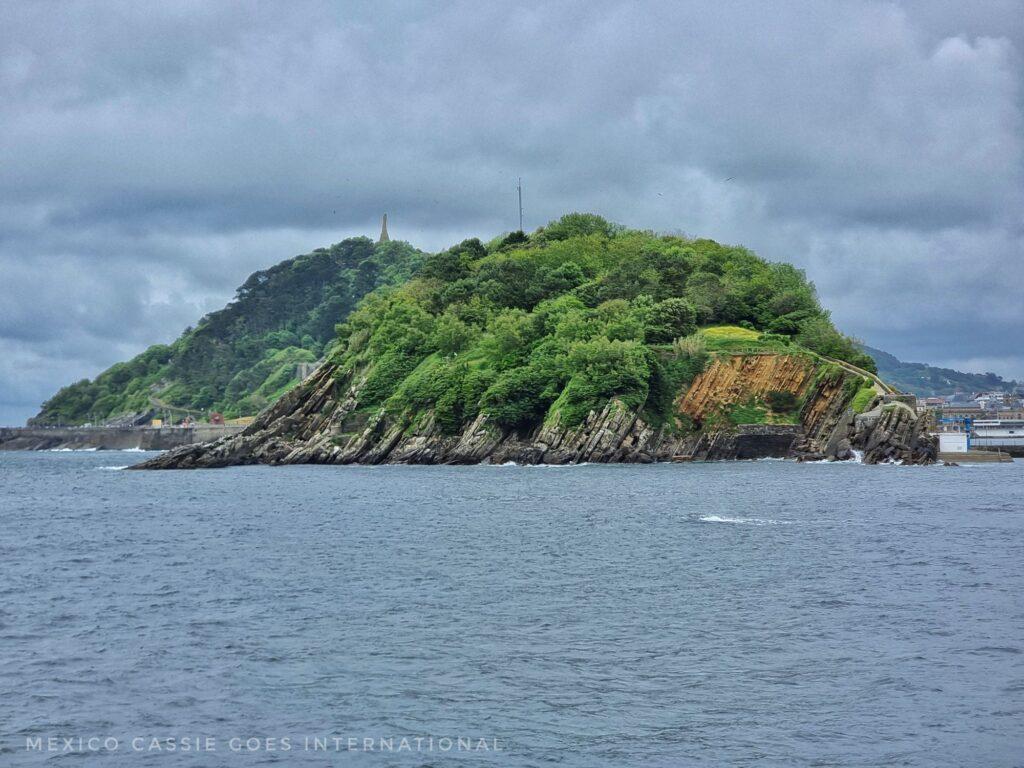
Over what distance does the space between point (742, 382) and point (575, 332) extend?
2247cm

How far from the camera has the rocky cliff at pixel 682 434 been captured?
130125mm

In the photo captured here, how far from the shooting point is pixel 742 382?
461ft

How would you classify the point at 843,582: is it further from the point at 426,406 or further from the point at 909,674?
the point at 426,406

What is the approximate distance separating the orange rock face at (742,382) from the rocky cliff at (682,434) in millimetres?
119

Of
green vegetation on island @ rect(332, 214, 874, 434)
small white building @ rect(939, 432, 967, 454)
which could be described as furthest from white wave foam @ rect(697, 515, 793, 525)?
small white building @ rect(939, 432, 967, 454)

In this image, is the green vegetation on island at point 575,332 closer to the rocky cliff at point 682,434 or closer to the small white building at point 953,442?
the rocky cliff at point 682,434

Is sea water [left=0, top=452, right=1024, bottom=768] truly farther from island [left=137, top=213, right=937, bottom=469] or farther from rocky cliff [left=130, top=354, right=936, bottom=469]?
island [left=137, top=213, right=937, bottom=469]

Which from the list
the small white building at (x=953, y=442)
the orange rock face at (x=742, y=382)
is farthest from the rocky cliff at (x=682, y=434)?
the small white building at (x=953, y=442)

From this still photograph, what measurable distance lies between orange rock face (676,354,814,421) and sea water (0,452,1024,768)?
70112 mm

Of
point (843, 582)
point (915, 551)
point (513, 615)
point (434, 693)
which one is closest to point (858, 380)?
point (915, 551)

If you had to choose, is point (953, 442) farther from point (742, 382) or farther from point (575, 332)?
point (575, 332)

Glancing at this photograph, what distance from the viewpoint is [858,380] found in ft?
444

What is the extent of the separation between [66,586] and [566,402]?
9365cm

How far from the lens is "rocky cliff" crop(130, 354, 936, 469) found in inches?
5123
